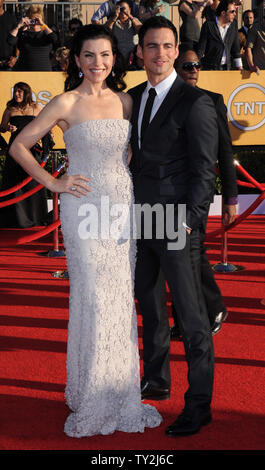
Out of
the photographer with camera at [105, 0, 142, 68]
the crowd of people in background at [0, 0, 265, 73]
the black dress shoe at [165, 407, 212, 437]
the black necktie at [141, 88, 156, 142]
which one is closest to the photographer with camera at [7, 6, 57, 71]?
the crowd of people in background at [0, 0, 265, 73]

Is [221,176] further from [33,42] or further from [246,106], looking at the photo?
[33,42]

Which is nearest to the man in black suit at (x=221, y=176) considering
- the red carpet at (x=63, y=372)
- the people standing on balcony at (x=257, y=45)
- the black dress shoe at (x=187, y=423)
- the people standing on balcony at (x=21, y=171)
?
the red carpet at (x=63, y=372)

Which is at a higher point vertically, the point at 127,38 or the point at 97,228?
the point at 127,38

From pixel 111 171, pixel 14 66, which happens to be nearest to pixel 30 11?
pixel 14 66

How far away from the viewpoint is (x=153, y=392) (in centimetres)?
395

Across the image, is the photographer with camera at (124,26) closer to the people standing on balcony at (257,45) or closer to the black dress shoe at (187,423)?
the people standing on balcony at (257,45)

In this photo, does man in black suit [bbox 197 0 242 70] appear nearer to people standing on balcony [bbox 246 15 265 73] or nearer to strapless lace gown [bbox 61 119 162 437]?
people standing on balcony [bbox 246 15 265 73]

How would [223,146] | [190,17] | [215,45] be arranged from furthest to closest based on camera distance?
[190,17] < [215,45] < [223,146]

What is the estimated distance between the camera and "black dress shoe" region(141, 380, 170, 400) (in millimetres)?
3951

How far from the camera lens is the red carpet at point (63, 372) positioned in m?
3.47

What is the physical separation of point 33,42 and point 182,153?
333 inches

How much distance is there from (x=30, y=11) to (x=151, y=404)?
8610 mm

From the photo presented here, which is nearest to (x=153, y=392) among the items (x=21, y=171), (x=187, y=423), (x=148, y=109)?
(x=187, y=423)

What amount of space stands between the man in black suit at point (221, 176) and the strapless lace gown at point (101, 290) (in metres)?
0.86
